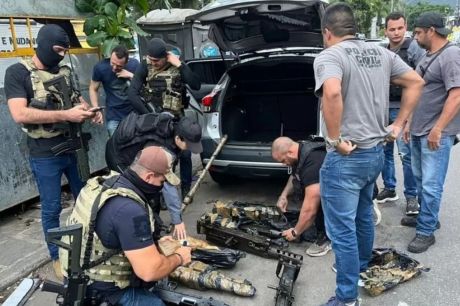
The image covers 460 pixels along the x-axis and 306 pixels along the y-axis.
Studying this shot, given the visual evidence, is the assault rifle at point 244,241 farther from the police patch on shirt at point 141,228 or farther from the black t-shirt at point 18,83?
the black t-shirt at point 18,83

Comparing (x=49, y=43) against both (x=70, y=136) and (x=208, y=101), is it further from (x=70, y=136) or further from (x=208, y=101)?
(x=208, y=101)

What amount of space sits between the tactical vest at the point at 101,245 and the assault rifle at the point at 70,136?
1.01 m

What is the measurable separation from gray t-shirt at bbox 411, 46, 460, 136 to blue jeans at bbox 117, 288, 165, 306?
2.41m

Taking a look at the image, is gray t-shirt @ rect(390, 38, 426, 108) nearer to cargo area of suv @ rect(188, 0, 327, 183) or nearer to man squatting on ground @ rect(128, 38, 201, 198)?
cargo area of suv @ rect(188, 0, 327, 183)

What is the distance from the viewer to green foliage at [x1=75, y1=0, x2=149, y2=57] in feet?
14.7

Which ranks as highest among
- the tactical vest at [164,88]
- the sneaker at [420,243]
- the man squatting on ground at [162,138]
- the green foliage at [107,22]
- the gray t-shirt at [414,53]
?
the green foliage at [107,22]

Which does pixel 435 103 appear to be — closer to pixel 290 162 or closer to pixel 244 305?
pixel 290 162

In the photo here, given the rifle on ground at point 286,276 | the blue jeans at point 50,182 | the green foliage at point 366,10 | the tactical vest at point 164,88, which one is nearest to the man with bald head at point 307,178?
the rifle on ground at point 286,276

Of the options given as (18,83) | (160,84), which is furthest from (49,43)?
(160,84)

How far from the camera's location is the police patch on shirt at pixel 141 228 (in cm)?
203

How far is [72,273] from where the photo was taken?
2.11 m

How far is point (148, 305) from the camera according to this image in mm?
2293

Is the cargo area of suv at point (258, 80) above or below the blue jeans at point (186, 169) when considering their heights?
above

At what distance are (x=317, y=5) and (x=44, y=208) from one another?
2946 millimetres
